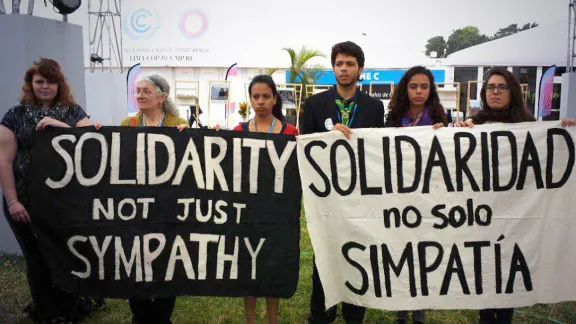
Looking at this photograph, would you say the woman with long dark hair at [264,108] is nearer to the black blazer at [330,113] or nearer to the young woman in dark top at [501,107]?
the black blazer at [330,113]

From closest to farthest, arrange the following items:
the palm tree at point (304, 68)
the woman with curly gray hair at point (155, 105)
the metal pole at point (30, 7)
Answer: the woman with curly gray hair at point (155, 105), the metal pole at point (30, 7), the palm tree at point (304, 68)

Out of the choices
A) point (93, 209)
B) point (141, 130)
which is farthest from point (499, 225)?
point (93, 209)

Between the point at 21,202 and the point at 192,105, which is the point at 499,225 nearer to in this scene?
the point at 21,202

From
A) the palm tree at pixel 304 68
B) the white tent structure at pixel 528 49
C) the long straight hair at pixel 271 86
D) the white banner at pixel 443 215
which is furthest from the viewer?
the palm tree at pixel 304 68

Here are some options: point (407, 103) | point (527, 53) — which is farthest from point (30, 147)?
point (527, 53)

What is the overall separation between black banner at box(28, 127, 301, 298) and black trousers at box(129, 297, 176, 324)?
17 centimetres

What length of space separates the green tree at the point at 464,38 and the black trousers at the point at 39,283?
7149 centimetres

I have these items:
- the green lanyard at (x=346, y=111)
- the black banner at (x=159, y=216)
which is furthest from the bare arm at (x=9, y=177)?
the green lanyard at (x=346, y=111)

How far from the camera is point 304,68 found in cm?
2062

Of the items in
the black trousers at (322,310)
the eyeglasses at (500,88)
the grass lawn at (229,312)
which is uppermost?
the eyeglasses at (500,88)

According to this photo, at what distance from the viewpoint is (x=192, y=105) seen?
602 inches

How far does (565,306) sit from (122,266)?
3329 millimetres

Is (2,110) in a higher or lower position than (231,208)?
higher

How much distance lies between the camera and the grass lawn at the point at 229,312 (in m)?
3.33
